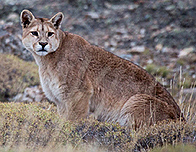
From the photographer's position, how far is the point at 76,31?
16328 millimetres

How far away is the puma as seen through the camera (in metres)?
6.56

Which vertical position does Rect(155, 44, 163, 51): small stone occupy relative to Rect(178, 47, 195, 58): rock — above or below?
above

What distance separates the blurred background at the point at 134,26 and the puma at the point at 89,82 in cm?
636

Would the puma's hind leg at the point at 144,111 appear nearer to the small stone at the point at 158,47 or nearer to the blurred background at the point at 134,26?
the blurred background at the point at 134,26

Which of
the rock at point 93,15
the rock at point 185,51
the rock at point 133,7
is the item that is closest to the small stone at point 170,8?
the rock at point 133,7

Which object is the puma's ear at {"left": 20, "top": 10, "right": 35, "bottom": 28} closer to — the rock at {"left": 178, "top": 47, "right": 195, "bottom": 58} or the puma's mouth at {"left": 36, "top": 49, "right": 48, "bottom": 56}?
the puma's mouth at {"left": 36, "top": 49, "right": 48, "bottom": 56}

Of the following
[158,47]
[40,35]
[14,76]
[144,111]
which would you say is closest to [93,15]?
[158,47]

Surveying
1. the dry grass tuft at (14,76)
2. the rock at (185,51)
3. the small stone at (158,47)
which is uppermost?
the small stone at (158,47)

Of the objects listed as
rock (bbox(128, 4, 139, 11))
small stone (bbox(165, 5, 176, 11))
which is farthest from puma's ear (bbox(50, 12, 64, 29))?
small stone (bbox(165, 5, 176, 11))

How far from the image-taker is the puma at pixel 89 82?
656 cm

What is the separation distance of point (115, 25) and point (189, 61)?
460 centimetres

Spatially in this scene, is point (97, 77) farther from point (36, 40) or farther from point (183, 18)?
point (183, 18)

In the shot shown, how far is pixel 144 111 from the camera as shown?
21.0ft

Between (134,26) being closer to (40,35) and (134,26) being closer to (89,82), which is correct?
(89,82)
